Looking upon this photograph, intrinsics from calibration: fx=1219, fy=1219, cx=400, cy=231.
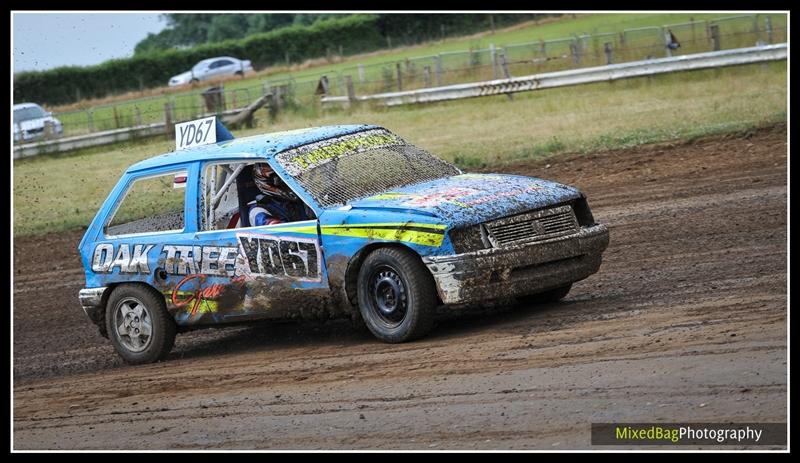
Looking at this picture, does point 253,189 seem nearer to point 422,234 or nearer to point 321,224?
point 321,224

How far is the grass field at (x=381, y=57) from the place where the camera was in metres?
26.7

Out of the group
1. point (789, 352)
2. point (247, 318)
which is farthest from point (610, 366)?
point (247, 318)

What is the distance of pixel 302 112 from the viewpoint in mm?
25828

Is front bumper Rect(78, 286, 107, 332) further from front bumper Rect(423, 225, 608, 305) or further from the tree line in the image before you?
the tree line

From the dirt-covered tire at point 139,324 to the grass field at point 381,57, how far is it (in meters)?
15.4

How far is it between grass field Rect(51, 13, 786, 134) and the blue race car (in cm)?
1550

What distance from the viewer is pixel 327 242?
327 inches

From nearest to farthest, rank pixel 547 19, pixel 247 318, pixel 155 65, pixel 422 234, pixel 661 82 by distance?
pixel 422 234 < pixel 247 318 < pixel 661 82 < pixel 155 65 < pixel 547 19

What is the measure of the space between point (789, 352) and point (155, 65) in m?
39.1

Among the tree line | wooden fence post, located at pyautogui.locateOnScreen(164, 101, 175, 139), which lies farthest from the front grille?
the tree line

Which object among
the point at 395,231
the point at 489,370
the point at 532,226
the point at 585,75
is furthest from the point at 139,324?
the point at 585,75

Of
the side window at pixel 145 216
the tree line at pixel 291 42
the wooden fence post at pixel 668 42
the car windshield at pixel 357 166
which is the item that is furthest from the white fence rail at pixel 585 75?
the tree line at pixel 291 42

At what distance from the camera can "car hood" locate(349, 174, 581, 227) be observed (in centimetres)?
794

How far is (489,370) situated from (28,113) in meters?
23.5
